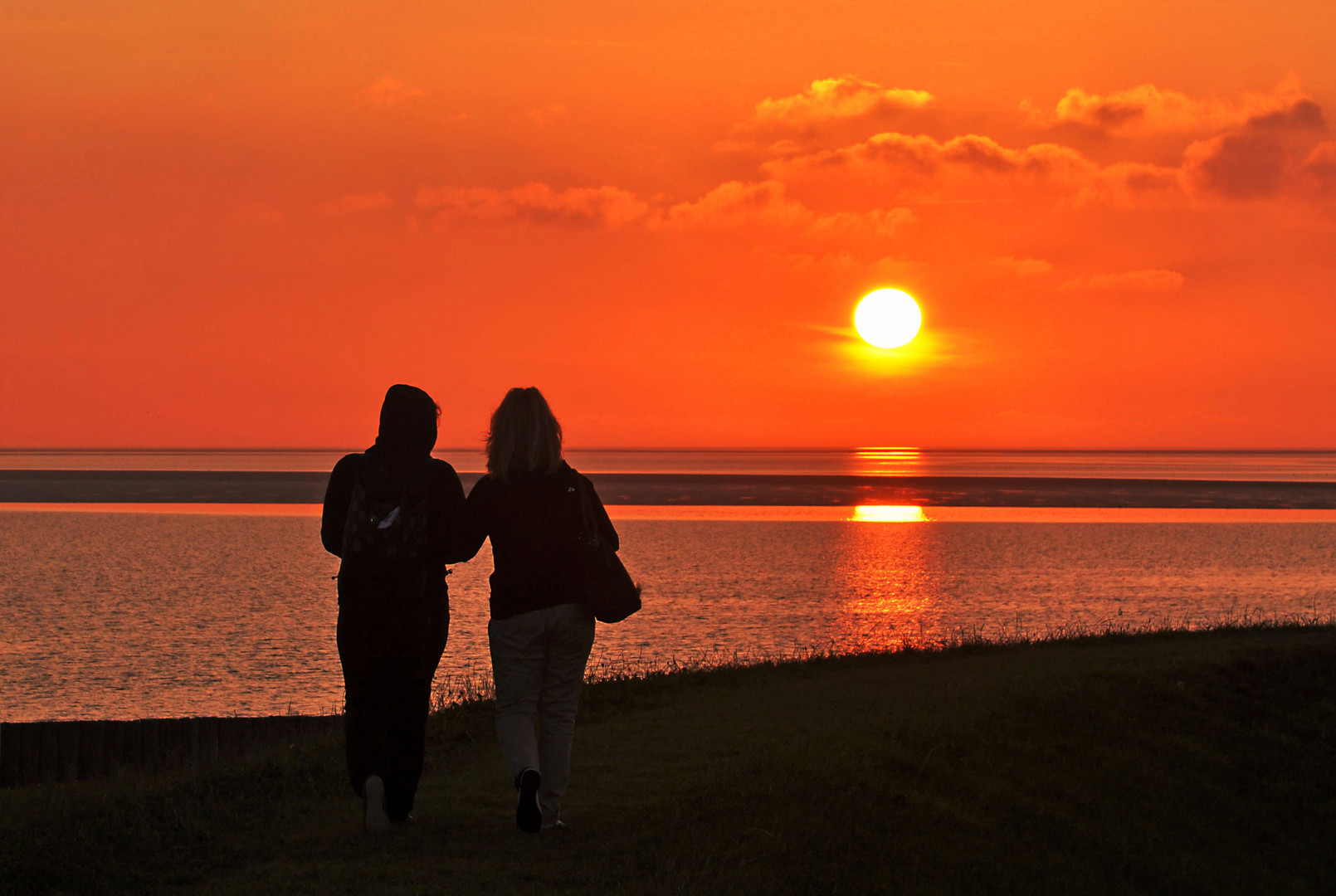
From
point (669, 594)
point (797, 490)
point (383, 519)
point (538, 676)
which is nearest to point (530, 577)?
point (538, 676)

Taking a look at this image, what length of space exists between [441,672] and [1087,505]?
6666 cm

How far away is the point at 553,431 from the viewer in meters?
6.99

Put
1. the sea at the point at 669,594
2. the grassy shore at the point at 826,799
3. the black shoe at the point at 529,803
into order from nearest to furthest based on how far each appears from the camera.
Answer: the black shoe at the point at 529,803, the grassy shore at the point at 826,799, the sea at the point at 669,594

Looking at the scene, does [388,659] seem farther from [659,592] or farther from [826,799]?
[659,592]

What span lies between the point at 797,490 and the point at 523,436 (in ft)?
303

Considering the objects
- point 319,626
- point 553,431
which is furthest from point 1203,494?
point 553,431

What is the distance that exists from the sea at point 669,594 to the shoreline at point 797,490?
16.8 metres

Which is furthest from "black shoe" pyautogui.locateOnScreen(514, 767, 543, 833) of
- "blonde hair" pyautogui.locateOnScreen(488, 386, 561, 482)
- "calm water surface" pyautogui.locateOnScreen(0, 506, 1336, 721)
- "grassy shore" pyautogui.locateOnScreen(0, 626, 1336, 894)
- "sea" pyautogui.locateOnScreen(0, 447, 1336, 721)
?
"calm water surface" pyautogui.locateOnScreen(0, 506, 1336, 721)

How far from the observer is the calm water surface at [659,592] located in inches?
872

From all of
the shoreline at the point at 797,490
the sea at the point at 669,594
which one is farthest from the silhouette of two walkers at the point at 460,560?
the shoreline at the point at 797,490

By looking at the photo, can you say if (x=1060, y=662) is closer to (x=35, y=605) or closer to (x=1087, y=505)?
(x=35, y=605)

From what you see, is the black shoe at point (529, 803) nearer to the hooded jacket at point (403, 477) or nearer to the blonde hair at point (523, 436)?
the hooded jacket at point (403, 477)

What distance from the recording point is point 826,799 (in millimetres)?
8938

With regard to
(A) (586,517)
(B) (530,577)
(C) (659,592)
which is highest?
(A) (586,517)
